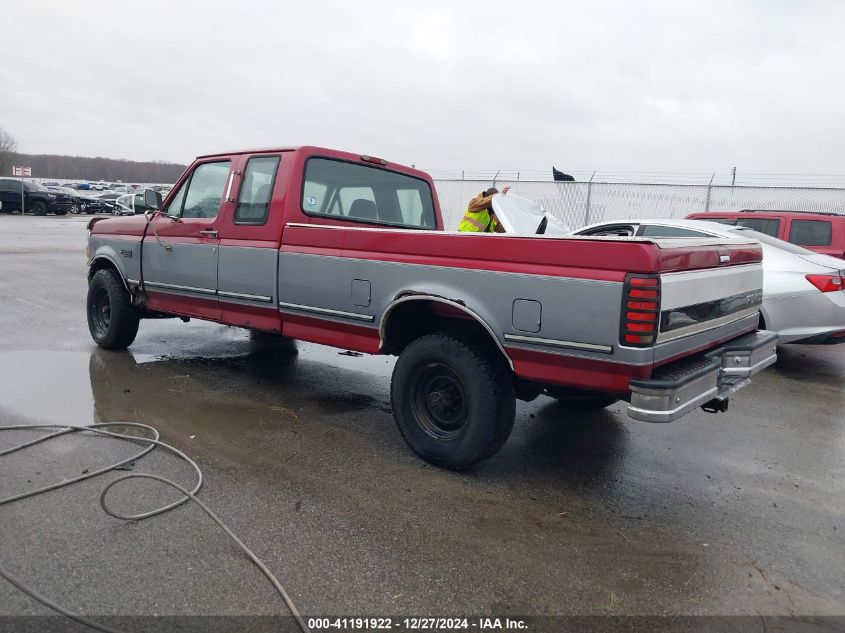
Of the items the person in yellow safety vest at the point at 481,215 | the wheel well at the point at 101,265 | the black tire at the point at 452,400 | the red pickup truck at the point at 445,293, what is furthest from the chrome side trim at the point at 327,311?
the wheel well at the point at 101,265

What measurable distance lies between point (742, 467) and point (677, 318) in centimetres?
154

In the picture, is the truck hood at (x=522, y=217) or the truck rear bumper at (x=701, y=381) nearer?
the truck rear bumper at (x=701, y=381)

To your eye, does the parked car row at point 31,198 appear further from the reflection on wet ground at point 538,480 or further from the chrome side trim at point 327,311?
the chrome side trim at point 327,311

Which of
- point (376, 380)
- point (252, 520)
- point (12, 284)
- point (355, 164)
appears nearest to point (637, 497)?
point (252, 520)

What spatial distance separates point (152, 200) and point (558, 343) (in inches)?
167

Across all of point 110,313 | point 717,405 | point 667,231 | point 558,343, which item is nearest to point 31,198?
point 110,313

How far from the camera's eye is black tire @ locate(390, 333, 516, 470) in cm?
359

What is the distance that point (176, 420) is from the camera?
4.54 metres

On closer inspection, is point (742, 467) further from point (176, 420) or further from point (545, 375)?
point (176, 420)

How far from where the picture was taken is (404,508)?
3.38 m

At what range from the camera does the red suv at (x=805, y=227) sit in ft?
28.9

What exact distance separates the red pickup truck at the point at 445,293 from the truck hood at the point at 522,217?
89 cm

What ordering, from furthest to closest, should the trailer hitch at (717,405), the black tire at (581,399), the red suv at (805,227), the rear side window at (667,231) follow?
the red suv at (805,227) < the rear side window at (667,231) < the black tire at (581,399) < the trailer hitch at (717,405)

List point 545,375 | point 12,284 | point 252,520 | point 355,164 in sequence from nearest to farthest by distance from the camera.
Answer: point 252,520 → point 545,375 → point 355,164 → point 12,284
